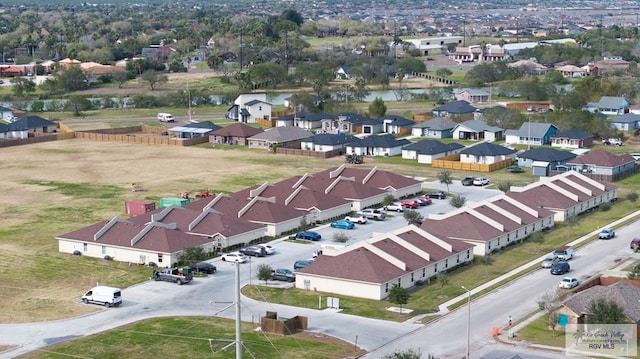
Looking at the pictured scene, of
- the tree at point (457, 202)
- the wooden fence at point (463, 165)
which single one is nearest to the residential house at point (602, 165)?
the wooden fence at point (463, 165)

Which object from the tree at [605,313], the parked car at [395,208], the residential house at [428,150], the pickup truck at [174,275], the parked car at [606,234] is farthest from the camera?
the residential house at [428,150]

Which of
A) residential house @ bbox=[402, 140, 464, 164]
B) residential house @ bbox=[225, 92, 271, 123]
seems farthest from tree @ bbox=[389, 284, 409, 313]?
residential house @ bbox=[225, 92, 271, 123]

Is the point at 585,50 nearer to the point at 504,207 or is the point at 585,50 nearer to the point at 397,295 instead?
the point at 504,207

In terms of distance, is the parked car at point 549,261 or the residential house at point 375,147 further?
the residential house at point 375,147

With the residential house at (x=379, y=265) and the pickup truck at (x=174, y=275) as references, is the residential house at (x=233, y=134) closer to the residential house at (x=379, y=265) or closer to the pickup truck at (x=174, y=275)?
the residential house at (x=379, y=265)

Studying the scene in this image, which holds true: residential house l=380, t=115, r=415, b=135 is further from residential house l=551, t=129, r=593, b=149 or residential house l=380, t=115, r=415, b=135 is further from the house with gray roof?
residential house l=551, t=129, r=593, b=149

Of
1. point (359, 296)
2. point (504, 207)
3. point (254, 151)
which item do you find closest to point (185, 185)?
point (254, 151)
